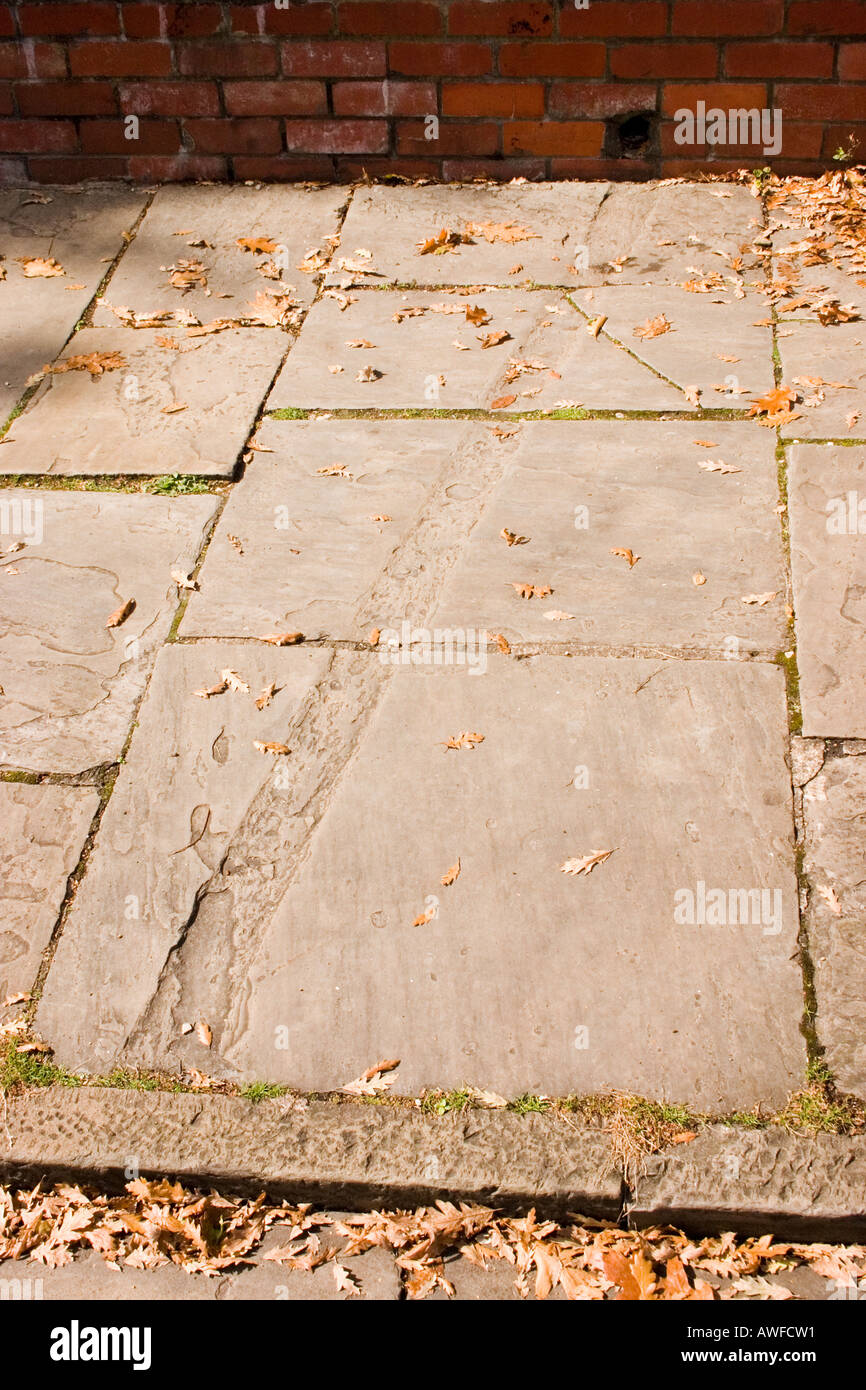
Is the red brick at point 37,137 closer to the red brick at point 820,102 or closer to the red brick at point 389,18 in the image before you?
the red brick at point 389,18

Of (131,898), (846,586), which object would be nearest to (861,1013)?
(846,586)

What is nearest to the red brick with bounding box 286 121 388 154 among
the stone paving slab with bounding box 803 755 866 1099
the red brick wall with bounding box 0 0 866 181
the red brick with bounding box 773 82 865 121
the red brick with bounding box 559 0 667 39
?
the red brick wall with bounding box 0 0 866 181

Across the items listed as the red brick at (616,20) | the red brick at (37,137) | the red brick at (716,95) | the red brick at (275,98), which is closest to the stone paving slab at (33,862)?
the red brick at (275,98)

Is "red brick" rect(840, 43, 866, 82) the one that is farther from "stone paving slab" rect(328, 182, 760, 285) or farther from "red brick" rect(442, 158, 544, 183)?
"red brick" rect(442, 158, 544, 183)

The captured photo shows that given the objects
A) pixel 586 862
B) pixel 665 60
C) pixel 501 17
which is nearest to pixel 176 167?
pixel 501 17

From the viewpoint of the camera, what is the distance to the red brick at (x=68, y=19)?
5254 mm

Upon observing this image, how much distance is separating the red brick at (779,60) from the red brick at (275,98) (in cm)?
186

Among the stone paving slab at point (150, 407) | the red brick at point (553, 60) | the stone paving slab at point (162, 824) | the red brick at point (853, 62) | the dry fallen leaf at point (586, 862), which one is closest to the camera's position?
the stone paving slab at point (162, 824)

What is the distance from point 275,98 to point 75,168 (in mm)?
1100

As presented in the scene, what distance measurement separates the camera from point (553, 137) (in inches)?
216

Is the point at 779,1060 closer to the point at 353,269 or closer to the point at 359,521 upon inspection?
the point at 359,521

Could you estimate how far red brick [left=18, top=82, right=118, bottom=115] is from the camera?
5477 mm

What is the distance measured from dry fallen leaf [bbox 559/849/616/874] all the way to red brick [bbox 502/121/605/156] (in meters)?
4.03

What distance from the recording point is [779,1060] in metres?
2.40
